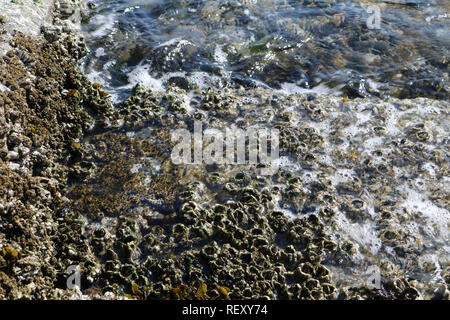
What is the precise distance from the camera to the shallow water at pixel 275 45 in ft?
20.9

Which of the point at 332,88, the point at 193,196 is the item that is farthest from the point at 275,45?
the point at 193,196

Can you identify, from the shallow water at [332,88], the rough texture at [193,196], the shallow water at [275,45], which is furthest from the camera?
the shallow water at [275,45]

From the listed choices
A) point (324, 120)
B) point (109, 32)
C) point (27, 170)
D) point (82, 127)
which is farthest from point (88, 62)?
point (324, 120)

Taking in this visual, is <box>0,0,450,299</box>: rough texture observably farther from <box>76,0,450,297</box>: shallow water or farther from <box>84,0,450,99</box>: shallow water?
<box>84,0,450,99</box>: shallow water

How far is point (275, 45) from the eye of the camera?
721 cm

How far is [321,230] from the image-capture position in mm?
4008

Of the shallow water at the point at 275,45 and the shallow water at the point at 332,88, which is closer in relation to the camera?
the shallow water at the point at 332,88

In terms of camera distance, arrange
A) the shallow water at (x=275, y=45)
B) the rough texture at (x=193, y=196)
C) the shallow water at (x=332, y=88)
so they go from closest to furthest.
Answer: the rough texture at (x=193, y=196), the shallow water at (x=332, y=88), the shallow water at (x=275, y=45)

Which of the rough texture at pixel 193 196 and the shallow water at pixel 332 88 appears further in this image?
the shallow water at pixel 332 88

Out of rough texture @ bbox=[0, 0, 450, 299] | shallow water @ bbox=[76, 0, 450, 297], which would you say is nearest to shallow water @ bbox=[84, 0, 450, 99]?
shallow water @ bbox=[76, 0, 450, 297]

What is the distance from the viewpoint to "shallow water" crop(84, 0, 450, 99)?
20.9 ft

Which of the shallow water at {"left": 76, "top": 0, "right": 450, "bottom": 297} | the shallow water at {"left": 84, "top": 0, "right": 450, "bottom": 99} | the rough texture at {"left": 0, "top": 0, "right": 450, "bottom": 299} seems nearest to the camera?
the rough texture at {"left": 0, "top": 0, "right": 450, "bottom": 299}

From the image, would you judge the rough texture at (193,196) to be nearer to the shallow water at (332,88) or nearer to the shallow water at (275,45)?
the shallow water at (332,88)

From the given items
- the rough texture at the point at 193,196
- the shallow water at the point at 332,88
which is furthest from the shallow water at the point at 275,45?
the rough texture at the point at 193,196
